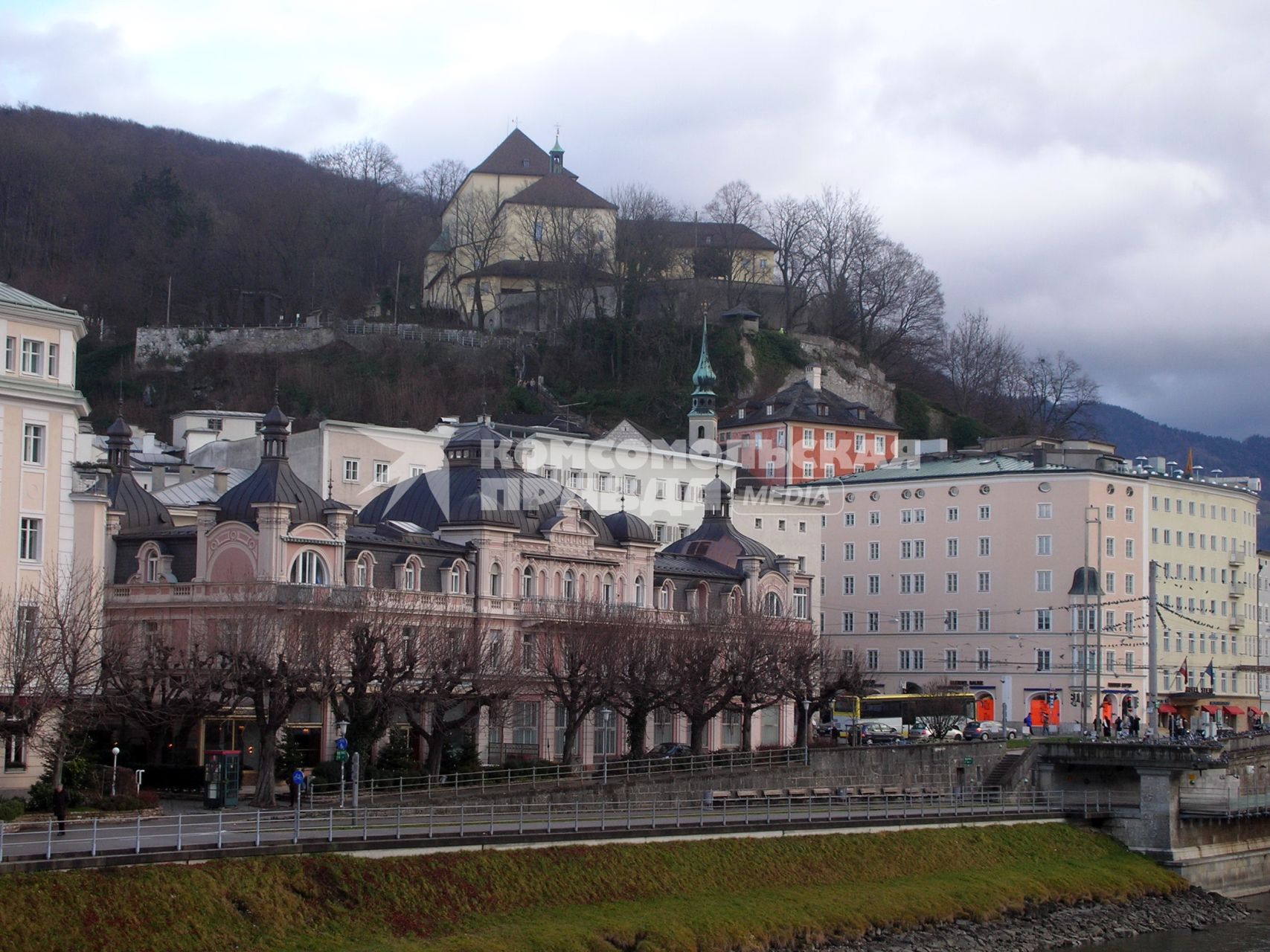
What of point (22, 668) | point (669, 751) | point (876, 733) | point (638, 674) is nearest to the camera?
point (22, 668)

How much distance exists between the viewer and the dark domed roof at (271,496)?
6750cm

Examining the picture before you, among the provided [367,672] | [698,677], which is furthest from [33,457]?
[698,677]

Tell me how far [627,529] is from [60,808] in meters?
40.6

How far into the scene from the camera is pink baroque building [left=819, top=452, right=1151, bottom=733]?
4161 inches

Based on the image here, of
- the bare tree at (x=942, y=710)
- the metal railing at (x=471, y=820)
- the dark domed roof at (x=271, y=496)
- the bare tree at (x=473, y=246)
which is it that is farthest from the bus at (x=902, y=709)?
the bare tree at (x=473, y=246)

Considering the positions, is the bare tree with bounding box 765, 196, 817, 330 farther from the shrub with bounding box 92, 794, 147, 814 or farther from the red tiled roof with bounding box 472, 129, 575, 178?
the shrub with bounding box 92, 794, 147, 814

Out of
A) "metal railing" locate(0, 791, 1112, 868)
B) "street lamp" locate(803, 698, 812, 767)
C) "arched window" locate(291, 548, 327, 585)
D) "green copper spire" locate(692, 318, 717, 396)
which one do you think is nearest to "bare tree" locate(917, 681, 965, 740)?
"street lamp" locate(803, 698, 812, 767)

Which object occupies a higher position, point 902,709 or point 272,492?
point 272,492

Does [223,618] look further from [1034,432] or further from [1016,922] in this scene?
[1034,432]

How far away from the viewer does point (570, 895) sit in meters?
48.8

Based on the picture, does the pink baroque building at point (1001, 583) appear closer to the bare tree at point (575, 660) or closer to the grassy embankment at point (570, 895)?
the bare tree at point (575, 660)

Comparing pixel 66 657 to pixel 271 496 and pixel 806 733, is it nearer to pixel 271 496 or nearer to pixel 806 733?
pixel 271 496

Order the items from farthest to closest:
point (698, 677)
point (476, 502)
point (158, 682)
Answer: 1. point (476, 502)
2. point (698, 677)
3. point (158, 682)

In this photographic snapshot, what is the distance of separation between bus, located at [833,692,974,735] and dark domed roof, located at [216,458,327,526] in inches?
1276
